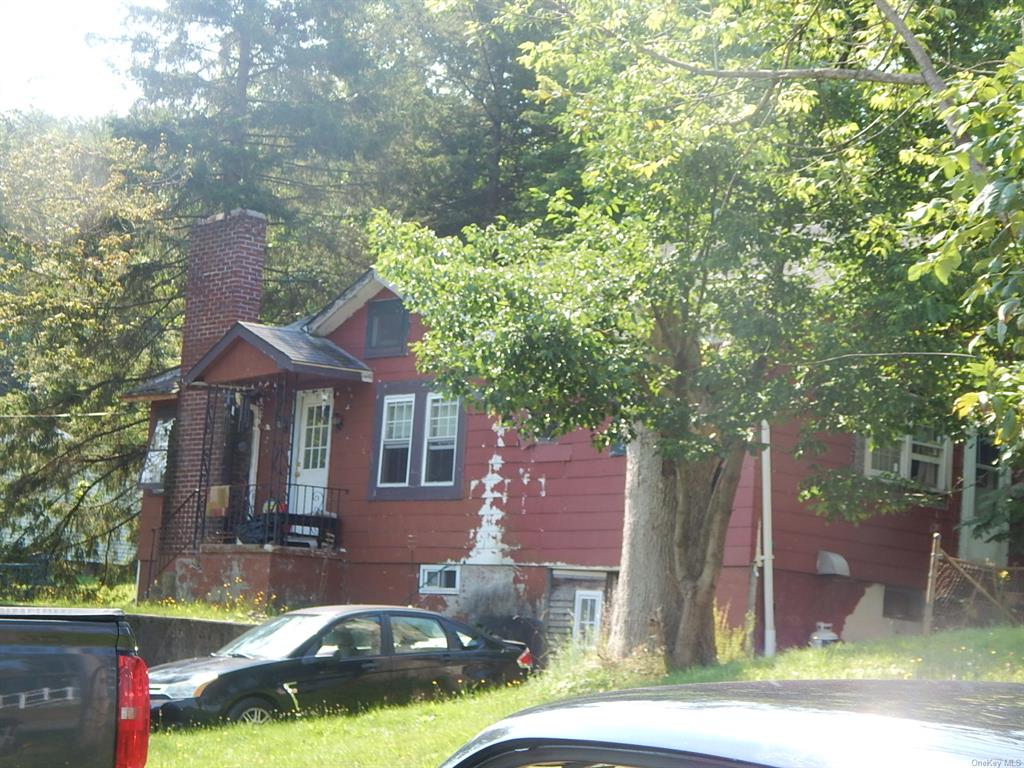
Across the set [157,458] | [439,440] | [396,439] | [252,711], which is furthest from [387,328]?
[252,711]

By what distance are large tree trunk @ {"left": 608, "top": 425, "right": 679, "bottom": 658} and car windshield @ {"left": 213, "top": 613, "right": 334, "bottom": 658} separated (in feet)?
10.3

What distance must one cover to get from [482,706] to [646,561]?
2.22 metres

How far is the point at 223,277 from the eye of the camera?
24672 mm

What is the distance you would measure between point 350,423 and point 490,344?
11084 millimetres

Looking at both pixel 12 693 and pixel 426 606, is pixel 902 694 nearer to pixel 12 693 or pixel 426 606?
pixel 12 693

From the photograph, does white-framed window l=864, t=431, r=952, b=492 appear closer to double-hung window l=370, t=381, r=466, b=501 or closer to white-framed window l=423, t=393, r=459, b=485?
double-hung window l=370, t=381, r=466, b=501

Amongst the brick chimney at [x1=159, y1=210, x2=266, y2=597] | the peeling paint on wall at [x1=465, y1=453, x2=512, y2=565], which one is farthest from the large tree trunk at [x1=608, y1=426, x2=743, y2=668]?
the brick chimney at [x1=159, y1=210, x2=266, y2=597]

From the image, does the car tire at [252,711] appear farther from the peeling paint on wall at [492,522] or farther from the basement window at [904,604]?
the basement window at [904,604]

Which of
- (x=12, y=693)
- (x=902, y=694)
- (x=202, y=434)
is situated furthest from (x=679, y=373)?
(x=202, y=434)

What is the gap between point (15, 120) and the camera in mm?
29734

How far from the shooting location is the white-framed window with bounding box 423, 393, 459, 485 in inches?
844

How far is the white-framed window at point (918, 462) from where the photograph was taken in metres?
19.0

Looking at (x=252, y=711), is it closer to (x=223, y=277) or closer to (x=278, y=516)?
(x=278, y=516)

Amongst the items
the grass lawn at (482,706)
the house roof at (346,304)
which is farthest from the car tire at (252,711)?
the house roof at (346,304)
